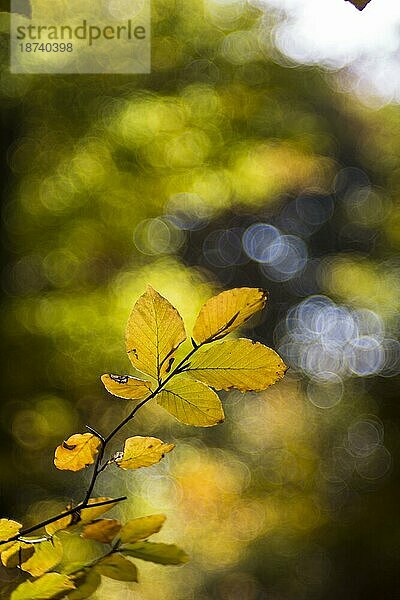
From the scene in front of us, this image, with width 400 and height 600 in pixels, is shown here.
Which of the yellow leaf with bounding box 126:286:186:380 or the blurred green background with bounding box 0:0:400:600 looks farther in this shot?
the blurred green background with bounding box 0:0:400:600

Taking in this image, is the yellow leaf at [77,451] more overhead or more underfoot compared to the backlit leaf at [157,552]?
more overhead

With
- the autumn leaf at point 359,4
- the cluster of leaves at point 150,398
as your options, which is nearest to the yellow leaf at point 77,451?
the cluster of leaves at point 150,398

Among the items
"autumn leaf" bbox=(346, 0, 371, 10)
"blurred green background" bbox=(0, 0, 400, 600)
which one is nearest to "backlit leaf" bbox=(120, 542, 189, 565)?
"autumn leaf" bbox=(346, 0, 371, 10)

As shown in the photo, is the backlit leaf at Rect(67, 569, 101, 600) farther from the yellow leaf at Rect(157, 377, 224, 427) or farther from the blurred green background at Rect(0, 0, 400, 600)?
the blurred green background at Rect(0, 0, 400, 600)

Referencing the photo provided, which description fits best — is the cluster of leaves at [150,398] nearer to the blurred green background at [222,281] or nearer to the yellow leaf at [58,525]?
the yellow leaf at [58,525]

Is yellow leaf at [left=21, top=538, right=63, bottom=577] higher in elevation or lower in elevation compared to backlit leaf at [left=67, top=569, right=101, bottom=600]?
higher

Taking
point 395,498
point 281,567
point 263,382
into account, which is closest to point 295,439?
point 395,498
